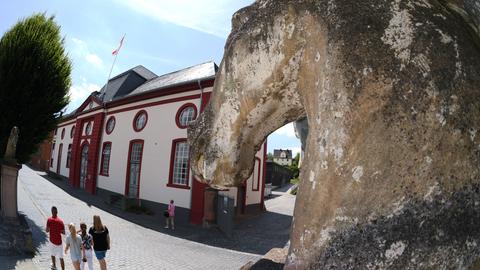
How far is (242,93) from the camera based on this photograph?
4.25ft

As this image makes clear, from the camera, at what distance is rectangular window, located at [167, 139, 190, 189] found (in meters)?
20.1

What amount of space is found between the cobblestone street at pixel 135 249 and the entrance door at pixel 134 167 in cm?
392

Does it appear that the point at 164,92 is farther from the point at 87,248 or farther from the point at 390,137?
the point at 390,137

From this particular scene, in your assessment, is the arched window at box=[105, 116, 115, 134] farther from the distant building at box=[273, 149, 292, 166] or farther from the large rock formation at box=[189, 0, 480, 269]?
the distant building at box=[273, 149, 292, 166]

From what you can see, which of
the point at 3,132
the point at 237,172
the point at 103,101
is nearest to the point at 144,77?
the point at 103,101

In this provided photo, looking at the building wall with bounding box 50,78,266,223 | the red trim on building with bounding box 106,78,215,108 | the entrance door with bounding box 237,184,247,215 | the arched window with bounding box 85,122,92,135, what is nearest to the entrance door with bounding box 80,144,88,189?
the arched window with bounding box 85,122,92,135

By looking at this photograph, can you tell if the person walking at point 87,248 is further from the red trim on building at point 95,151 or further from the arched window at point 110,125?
the red trim on building at point 95,151

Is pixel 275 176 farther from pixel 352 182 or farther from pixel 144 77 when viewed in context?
pixel 352 182

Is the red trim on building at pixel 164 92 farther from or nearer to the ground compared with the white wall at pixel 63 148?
farther from the ground

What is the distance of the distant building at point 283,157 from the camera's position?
2516 inches

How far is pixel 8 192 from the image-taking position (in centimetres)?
1146

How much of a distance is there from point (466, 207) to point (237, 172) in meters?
0.75

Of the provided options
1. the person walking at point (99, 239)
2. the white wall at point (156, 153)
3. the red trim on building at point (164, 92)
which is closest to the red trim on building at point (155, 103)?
the white wall at point (156, 153)

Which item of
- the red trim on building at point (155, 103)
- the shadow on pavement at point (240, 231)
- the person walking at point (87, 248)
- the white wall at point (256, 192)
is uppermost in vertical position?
the red trim on building at point (155, 103)
